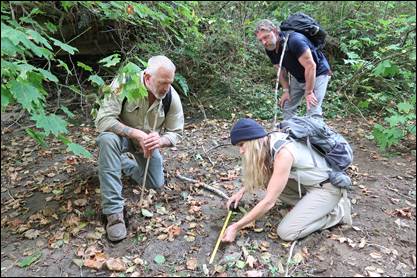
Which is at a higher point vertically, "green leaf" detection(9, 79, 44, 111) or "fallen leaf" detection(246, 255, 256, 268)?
"green leaf" detection(9, 79, 44, 111)

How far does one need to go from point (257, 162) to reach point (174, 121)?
1310 millimetres

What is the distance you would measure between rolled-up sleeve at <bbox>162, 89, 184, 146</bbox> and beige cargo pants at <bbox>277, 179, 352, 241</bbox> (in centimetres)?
145

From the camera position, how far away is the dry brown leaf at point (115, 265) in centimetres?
319

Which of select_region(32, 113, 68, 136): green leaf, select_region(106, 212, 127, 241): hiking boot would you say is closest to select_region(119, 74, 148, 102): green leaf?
select_region(32, 113, 68, 136): green leaf

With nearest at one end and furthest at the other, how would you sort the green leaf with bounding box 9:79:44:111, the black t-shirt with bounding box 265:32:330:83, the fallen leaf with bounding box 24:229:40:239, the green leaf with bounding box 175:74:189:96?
the green leaf with bounding box 9:79:44:111, the fallen leaf with bounding box 24:229:40:239, the black t-shirt with bounding box 265:32:330:83, the green leaf with bounding box 175:74:189:96

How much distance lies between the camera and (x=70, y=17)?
636 centimetres

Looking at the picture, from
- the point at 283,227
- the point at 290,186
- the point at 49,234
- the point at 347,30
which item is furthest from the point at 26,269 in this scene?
the point at 347,30

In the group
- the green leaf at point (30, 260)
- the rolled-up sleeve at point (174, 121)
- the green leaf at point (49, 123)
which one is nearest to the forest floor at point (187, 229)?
the green leaf at point (30, 260)

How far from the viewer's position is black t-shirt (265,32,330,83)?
14.9 feet

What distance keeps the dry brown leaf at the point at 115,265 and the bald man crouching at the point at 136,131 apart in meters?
0.33

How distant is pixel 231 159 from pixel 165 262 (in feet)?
7.10

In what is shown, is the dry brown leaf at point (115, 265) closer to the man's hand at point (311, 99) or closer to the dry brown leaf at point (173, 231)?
the dry brown leaf at point (173, 231)

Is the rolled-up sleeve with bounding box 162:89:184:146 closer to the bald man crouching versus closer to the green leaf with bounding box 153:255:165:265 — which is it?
the bald man crouching

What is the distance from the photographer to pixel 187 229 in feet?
12.2
